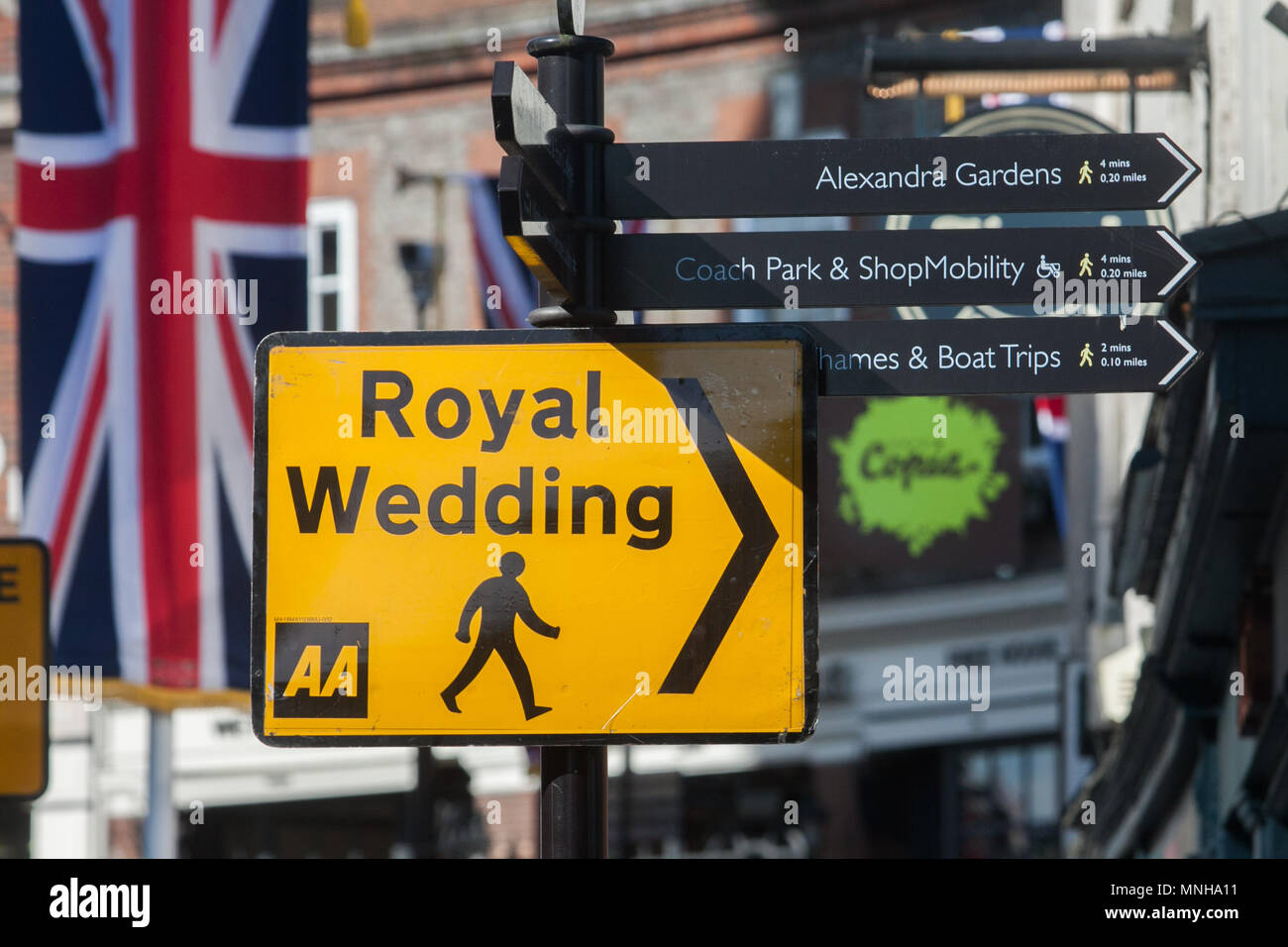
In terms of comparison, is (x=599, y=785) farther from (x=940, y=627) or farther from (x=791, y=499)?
(x=940, y=627)

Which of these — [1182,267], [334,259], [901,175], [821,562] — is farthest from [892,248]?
[334,259]

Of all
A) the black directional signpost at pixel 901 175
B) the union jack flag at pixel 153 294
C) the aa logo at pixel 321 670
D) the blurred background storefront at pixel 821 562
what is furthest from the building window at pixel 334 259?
the aa logo at pixel 321 670

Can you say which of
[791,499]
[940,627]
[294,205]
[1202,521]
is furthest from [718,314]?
[791,499]

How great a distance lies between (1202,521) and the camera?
20.7ft

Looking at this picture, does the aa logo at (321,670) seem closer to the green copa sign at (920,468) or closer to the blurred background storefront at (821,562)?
the blurred background storefront at (821,562)

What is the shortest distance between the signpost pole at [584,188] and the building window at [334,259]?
16.5 meters

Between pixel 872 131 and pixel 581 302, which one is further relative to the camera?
pixel 872 131

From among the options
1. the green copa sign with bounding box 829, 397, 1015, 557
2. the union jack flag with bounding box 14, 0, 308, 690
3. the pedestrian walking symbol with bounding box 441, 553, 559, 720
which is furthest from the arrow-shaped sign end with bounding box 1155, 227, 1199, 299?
the green copa sign with bounding box 829, 397, 1015, 557

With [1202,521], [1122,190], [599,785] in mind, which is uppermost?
[1122,190]

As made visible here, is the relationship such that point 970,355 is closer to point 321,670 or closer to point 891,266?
point 891,266

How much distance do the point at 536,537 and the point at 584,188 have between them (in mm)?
754

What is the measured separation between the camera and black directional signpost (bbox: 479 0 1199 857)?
12.0 ft

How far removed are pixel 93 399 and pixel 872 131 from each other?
993 cm

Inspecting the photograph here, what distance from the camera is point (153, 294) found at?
1000 centimetres
